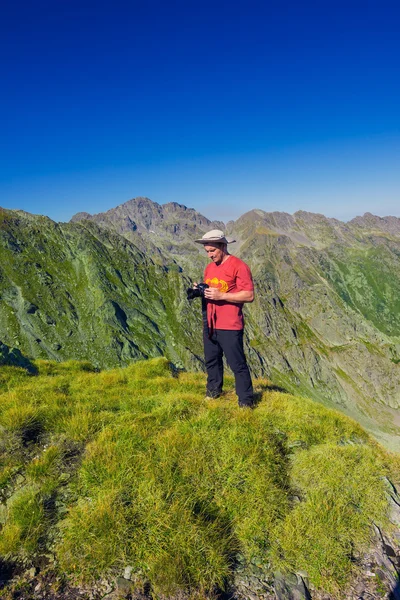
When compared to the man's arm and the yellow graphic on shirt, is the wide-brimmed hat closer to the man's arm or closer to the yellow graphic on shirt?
the yellow graphic on shirt

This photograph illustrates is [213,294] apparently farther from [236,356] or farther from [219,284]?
[236,356]

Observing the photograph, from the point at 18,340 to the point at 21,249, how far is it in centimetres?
4761

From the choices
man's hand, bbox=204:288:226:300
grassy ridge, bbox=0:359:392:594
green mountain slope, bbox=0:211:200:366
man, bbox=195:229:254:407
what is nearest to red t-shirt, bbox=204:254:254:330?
man, bbox=195:229:254:407

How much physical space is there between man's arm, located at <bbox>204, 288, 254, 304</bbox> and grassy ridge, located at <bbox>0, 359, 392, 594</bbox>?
118 inches

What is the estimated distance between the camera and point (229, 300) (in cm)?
916

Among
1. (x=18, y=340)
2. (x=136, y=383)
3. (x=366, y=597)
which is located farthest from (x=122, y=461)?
(x=18, y=340)

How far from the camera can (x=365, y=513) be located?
18.0 feet

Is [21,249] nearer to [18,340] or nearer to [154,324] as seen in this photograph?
[18,340]

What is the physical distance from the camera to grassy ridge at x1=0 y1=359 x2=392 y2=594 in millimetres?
4316

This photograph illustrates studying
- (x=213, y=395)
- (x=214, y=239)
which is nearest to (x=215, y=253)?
(x=214, y=239)

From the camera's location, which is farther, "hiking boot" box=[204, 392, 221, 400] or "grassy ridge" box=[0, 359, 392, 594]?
"hiking boot" box=[204, 392, 221, 400]

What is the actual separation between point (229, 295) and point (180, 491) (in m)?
5.26

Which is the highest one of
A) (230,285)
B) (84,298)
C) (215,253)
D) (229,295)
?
(215,253)

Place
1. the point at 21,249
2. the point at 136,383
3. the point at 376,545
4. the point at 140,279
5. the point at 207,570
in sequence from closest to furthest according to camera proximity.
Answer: the point at 207,570 → the point at 376,545 → the point at 136,383 → the point at 21,249 → the point at 140,279
